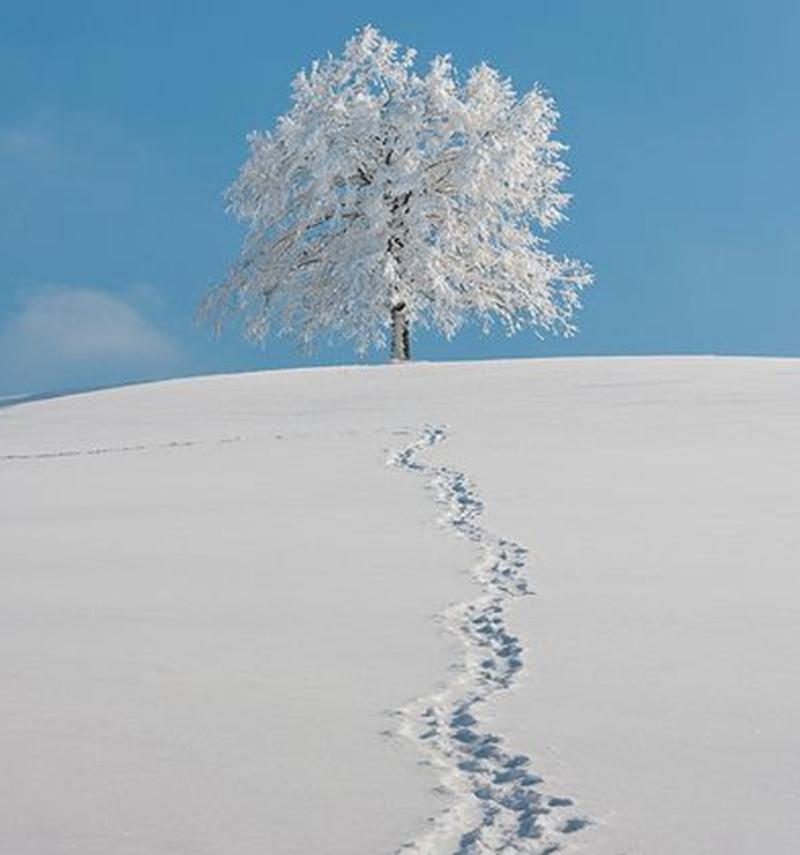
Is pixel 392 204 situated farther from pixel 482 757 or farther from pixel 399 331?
pixel 482 757

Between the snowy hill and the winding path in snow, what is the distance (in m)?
0.01

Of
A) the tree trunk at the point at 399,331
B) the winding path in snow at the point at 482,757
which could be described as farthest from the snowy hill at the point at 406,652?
the tree trunk at the point at 399,331

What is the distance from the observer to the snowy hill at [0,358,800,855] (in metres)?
4.12

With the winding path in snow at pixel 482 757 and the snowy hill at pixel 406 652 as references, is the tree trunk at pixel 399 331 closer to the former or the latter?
the snowy hill at pixel 406 652

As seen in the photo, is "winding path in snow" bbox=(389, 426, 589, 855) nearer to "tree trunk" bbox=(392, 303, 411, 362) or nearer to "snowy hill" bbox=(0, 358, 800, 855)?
"snowy hill" bbox=(0, 358, 800, 855)

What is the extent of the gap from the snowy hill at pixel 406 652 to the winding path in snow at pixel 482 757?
14 millimetres

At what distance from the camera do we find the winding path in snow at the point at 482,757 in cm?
392

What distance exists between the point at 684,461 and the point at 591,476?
131cm

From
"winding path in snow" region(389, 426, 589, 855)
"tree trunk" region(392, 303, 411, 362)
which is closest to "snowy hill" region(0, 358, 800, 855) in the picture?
"winding path in snow" region(389, 426, 589, 855)

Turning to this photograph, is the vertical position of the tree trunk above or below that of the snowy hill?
above

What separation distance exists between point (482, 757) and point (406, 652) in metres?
1.44

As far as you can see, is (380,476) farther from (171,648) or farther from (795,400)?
(795,400)

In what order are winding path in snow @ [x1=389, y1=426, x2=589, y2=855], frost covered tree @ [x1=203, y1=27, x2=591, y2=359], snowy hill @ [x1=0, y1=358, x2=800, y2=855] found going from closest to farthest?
winding path in snow @ [x1=389, y1=426, x2=589, y2=855]
snowy hill @ [x1=0, y1=358, x2=800, y2=855]
frost covered tree @ [x1=203, y1=27, x2=591, y2=359]

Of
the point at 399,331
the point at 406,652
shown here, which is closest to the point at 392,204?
the point at 399,331
